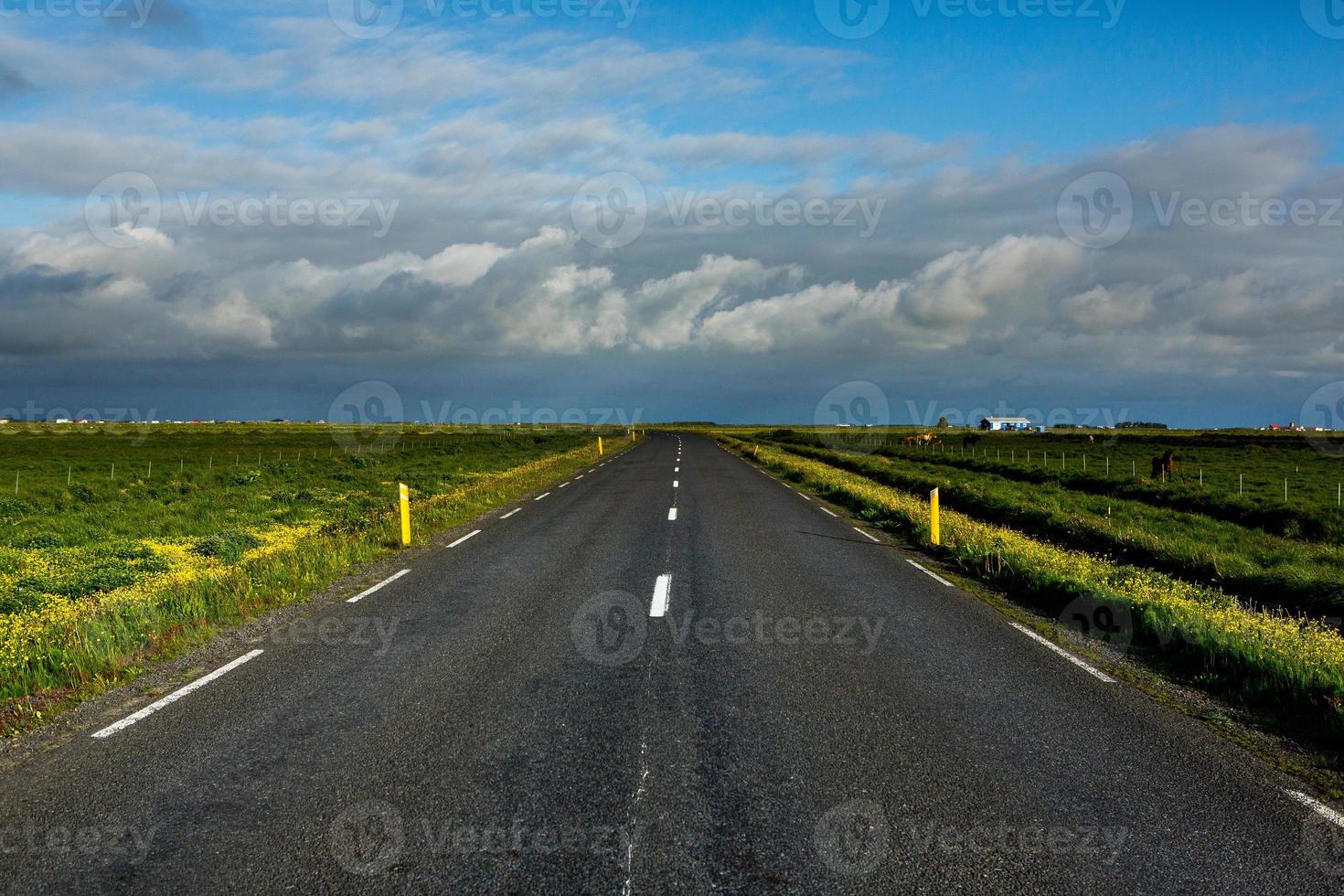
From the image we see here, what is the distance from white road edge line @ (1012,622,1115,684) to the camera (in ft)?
23.3

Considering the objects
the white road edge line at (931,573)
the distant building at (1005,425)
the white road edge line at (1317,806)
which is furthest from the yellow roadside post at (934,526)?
the distant building at (1005,425)

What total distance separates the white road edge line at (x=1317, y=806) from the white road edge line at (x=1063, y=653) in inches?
86.7

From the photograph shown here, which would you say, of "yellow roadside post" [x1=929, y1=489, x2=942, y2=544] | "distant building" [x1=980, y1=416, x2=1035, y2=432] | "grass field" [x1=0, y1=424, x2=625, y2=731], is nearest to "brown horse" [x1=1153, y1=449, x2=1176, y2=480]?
"yellow roadside post" [x1=929, y1=489, x2=942, y2=544]

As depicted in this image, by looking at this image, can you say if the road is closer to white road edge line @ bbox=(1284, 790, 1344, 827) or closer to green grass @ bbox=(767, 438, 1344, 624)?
white road edge line @ bbox=(1284, 790, 1344, 827)

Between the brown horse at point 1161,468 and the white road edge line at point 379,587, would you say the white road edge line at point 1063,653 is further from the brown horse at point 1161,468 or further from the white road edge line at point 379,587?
the brown horse at point 1161,468

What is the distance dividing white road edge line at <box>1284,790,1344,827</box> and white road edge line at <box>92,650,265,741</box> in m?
7.22

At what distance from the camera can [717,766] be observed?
16.2ft

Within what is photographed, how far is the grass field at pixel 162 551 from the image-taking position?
7.33 m

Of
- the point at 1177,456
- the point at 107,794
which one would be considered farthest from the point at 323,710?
the point at 1177,456

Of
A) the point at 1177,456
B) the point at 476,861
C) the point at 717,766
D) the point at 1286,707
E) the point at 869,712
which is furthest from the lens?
the point at 1177,456

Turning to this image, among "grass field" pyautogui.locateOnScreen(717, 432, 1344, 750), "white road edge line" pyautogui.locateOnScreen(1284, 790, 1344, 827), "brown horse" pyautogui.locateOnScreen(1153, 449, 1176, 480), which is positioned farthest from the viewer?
"brown horse" pyautogui.locateOnScreen(1153, 449, 1176, 480)

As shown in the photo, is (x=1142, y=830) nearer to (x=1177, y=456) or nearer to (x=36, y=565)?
(x=36, y=565)

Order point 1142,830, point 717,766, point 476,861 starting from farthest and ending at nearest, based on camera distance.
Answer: point 717,766 < point 1142,830 < point 476,861

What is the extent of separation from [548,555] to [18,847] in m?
9.10
